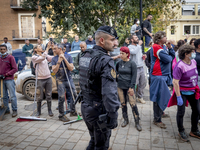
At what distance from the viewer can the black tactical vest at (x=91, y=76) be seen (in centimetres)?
267

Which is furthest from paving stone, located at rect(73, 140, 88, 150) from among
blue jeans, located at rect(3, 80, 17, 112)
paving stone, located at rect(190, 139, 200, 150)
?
blue jeans, located at rect(3, 80, 17, 112)

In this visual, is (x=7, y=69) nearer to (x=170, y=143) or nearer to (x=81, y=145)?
(x=81, y=145)

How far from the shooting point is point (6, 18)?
1059 inches

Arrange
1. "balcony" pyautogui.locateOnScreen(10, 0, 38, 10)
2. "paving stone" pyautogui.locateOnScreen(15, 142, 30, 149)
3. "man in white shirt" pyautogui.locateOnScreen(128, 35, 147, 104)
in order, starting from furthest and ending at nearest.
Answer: "balcony" pyautogui.locateOnScreen(10, 0, 38, 10)
"man in white shirt" pyautogui.locateOnScreen(128, 35, 147, 104)
"paving stone" pyautogui.locateOnScreen(15, 142, 30, 149)

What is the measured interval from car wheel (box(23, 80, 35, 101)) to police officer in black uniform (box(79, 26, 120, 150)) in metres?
5.32

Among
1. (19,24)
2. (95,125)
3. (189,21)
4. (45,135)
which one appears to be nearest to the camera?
(95,125)

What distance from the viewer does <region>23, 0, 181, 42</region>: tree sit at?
13.9 meters

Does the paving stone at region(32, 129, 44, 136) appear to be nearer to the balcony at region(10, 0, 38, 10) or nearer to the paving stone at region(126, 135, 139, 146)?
the paving stone at region(126, 135, 139, 146)

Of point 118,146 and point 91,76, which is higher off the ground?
point 91,76

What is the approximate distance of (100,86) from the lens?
276 centimetres

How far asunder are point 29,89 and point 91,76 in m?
5.77

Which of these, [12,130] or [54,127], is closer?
[12,130]

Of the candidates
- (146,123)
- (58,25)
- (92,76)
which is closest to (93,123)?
(92,76)

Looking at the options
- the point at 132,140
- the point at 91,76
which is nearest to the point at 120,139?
the point at 132,140
